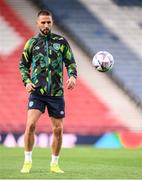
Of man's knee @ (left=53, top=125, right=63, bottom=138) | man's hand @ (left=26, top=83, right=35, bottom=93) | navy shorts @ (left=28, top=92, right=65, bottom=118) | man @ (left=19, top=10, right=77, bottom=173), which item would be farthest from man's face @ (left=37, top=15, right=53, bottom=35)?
man's knee @ (left=53, top=125, right=63, bottom=138)

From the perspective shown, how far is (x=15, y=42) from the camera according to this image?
805 inches

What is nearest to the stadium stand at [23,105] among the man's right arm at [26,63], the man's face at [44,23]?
the man's right arm at [26,63]

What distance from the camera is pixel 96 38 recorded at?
2111 cm

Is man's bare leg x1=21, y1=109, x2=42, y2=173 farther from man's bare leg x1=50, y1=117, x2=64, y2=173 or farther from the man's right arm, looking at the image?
the man's right arm

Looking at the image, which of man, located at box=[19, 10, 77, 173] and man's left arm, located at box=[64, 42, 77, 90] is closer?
man, located at box=[19, 10, 77, 173]

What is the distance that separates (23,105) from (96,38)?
3.08m

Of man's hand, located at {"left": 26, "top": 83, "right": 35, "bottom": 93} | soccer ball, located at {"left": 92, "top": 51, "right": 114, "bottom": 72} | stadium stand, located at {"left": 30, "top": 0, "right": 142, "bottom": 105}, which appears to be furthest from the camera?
stadium stand, located at {"left": 30, "top": 0, "right": 142, "bottom": 105}

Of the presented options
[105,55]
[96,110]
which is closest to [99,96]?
[96,110]

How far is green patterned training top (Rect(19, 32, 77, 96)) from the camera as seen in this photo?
880cm

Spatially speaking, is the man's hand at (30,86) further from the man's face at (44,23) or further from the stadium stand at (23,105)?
the stadium stand at (23,105)

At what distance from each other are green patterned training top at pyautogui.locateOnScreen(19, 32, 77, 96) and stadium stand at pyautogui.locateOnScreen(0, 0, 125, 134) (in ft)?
32.6

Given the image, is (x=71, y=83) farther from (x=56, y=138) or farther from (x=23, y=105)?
(x=23, y=105)

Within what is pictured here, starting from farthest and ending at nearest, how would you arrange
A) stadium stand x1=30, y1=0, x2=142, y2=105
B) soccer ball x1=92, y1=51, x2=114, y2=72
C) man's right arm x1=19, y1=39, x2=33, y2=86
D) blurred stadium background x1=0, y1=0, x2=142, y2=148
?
stadium stand x1=30, y1=0, x2=142, y2=105 < blurred stadium background x1=0, y1=0, x2=142, y2=148 < soccer ball x1=92, y1=51, x2=114, y2=72 < man's right arm x1=19, y1=39, x2=33, y2=86

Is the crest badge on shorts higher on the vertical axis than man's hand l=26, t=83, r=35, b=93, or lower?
higher
